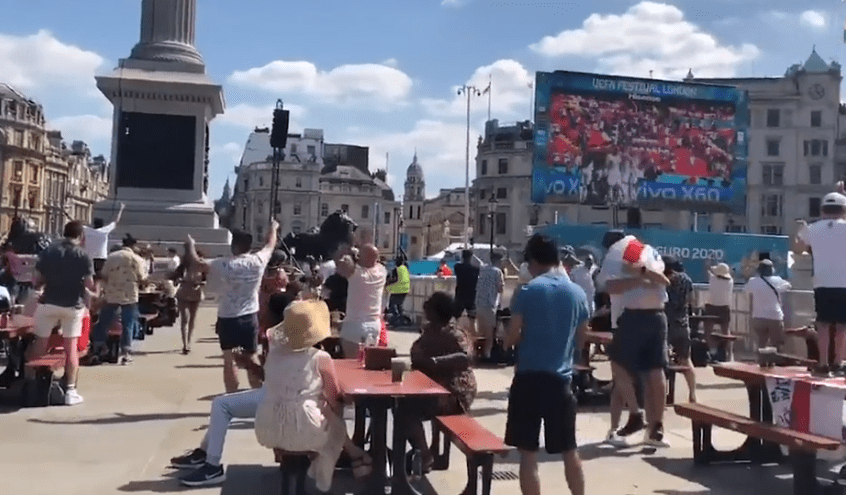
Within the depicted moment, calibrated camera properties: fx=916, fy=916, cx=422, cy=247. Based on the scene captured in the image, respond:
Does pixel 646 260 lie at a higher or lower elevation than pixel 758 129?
lower

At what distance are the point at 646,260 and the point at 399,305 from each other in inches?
611

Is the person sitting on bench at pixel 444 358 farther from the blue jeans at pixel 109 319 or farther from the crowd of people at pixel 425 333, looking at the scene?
the blue jeans at pixel 109 319

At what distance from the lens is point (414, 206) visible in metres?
151

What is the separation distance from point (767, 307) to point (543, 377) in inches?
389

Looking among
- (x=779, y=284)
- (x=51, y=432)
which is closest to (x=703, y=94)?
(x=779, y=284)

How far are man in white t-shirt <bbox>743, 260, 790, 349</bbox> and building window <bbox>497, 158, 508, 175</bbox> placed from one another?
79232 millimetres

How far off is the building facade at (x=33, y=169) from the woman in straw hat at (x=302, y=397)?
295 ft

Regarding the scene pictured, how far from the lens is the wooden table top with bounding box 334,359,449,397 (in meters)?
5.85

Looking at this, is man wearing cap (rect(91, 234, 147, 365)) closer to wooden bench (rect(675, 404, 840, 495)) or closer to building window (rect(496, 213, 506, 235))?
wooden bench (rect(675, 404, 840, 495))

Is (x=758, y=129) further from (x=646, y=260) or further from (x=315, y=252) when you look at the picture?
(x=646, y=260)

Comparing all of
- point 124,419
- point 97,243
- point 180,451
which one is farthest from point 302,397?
point 97,243

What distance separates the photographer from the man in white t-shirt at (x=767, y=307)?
1426cm

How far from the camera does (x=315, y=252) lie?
24.4m

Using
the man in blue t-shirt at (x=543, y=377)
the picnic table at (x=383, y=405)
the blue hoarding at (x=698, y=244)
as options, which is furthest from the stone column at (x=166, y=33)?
the man in blue t-shirt at (x=543, y=377)
